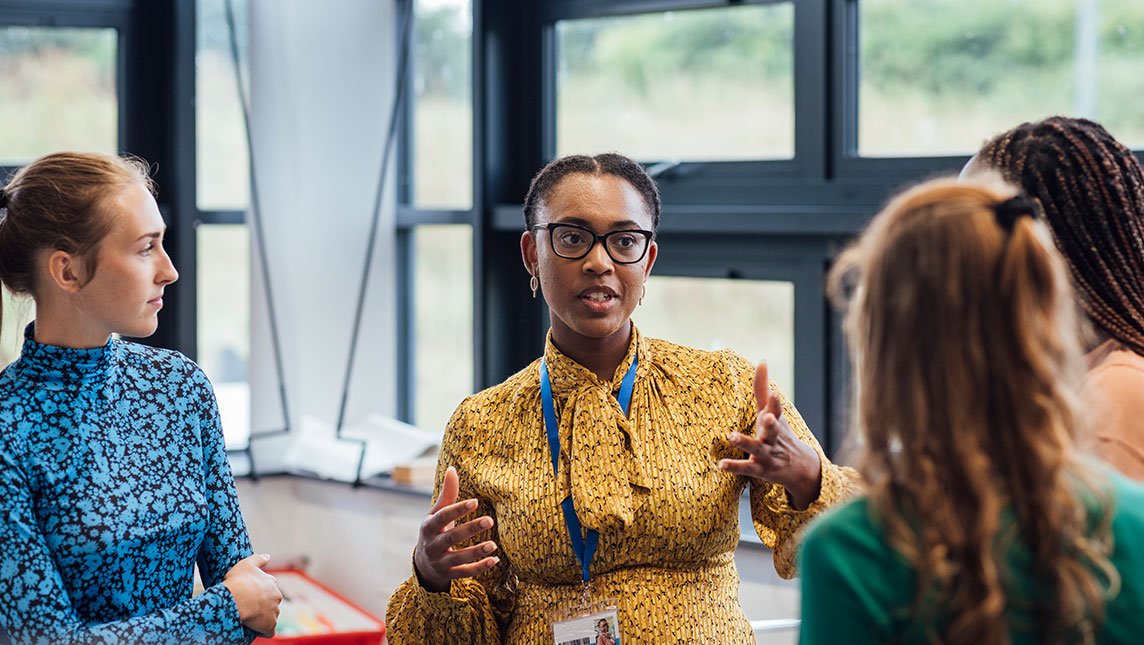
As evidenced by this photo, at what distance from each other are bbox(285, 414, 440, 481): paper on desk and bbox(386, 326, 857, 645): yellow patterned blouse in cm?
188

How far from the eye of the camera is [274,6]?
12.2 ft

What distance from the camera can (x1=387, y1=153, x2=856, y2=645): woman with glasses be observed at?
161 centimetres

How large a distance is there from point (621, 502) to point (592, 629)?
7.4 inches

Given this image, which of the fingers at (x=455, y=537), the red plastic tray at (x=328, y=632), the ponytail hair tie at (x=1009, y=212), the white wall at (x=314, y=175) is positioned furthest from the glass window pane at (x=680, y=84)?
the ponytail hair tie at (x=1009, y=212)

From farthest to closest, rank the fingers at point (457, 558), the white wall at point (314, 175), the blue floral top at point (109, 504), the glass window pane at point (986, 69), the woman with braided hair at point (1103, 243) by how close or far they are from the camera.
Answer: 1. the white wall at point (314, 175)
2. the glass window pane at point (986, 69)
3. the fingers at point (457, 558)
4. the blue floral top at point (109, 504)
5. the woman with braided hair at point (1103, 243)

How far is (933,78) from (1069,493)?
2.15 m

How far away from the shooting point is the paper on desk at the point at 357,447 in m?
3.62

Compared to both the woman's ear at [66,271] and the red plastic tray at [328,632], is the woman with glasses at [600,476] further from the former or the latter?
the red plastic tray at [328,632]

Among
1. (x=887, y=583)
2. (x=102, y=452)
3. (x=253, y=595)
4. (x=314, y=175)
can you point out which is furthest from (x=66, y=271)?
(x=314, y=175)

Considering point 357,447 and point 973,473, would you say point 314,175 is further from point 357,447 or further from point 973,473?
point 973,473

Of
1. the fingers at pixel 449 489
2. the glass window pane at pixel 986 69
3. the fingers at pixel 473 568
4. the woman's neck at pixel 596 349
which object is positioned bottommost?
the fingers at pixel 473 568

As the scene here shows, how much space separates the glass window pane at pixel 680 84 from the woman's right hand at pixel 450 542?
1.79 m

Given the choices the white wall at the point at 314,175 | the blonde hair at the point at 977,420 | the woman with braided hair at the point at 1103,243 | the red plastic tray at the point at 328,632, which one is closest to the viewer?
the blonde hair at the point at 977,420

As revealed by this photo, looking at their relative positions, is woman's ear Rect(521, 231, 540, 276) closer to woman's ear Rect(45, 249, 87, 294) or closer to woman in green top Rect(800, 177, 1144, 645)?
woman's ear Rect(45, 249, 87, 294)
